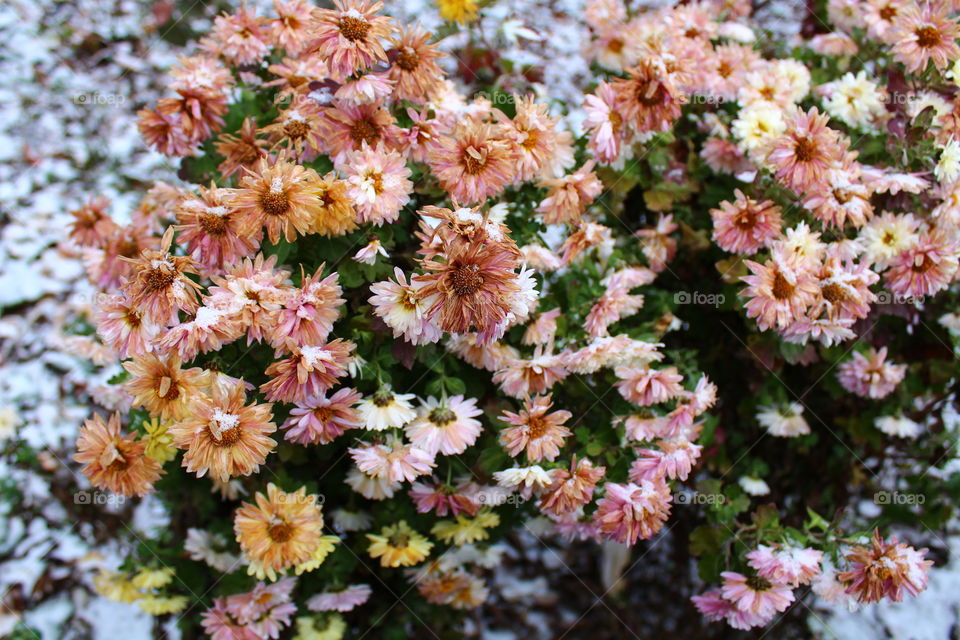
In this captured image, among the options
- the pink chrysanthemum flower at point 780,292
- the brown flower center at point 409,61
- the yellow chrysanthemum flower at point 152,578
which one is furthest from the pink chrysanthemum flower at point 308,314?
the yellow chrysanthemum flower at point 152,578

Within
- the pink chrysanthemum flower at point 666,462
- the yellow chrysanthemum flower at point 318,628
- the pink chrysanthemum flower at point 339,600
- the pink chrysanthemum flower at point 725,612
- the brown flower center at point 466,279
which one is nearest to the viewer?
the brown flower center at point 466,279

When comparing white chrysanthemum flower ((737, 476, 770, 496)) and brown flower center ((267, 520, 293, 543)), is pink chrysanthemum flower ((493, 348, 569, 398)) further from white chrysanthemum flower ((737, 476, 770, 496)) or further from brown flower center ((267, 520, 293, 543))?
white chrysanthemum flower ((737, 476, 770, 496))

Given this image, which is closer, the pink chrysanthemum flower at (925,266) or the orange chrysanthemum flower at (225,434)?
the orange chrysanthemum flower at (225,434)

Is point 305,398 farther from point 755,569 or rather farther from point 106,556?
point 106,556

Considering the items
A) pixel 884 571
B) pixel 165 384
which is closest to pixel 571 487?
pixel 884 571

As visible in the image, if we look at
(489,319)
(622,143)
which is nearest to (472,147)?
(489,319)

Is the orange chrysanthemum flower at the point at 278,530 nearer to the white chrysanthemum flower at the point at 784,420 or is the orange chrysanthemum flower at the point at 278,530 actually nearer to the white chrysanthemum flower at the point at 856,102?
the white chrysanthemum flower at the point at 784,420
